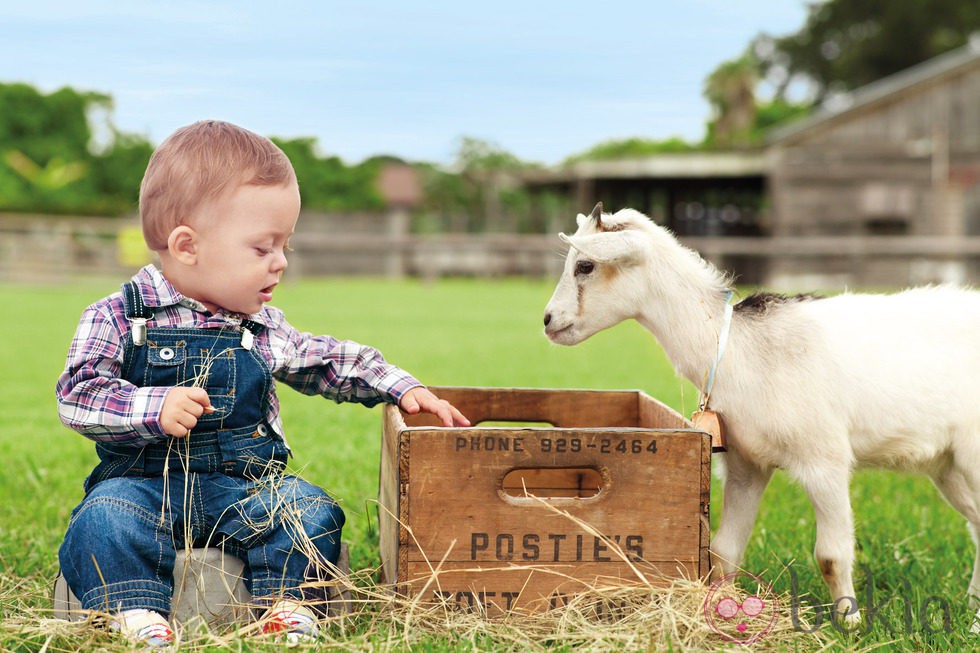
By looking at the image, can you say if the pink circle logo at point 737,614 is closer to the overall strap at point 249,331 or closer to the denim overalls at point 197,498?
the denim overalls at point 197,498

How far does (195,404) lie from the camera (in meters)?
2.60

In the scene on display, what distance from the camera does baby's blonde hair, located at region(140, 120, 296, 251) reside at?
276 centimetres

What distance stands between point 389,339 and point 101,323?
334 inches

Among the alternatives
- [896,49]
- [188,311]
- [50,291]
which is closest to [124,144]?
[50,291]

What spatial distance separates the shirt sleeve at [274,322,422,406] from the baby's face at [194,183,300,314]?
27 cm

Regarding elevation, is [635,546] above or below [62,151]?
below

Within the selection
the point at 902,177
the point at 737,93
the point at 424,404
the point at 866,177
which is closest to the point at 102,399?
the point at 424,404

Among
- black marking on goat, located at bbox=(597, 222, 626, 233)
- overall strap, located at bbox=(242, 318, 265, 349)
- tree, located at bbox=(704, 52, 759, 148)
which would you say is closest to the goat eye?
black marking on goat, located at bbox=(597, 222, 626, 233)

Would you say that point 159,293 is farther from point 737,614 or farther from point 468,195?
point 468,195

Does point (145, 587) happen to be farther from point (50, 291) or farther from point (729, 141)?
point (729, 141)

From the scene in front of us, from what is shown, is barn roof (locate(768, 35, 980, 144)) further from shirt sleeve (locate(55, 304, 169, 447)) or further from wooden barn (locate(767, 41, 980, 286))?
shirt sleeve (locate(55, 304, 169, 447))

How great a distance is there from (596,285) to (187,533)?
129cm

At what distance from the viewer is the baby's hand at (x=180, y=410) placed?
2.58 metres

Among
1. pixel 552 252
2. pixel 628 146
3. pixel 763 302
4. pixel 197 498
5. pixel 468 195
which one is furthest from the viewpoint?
pixel 628 146
